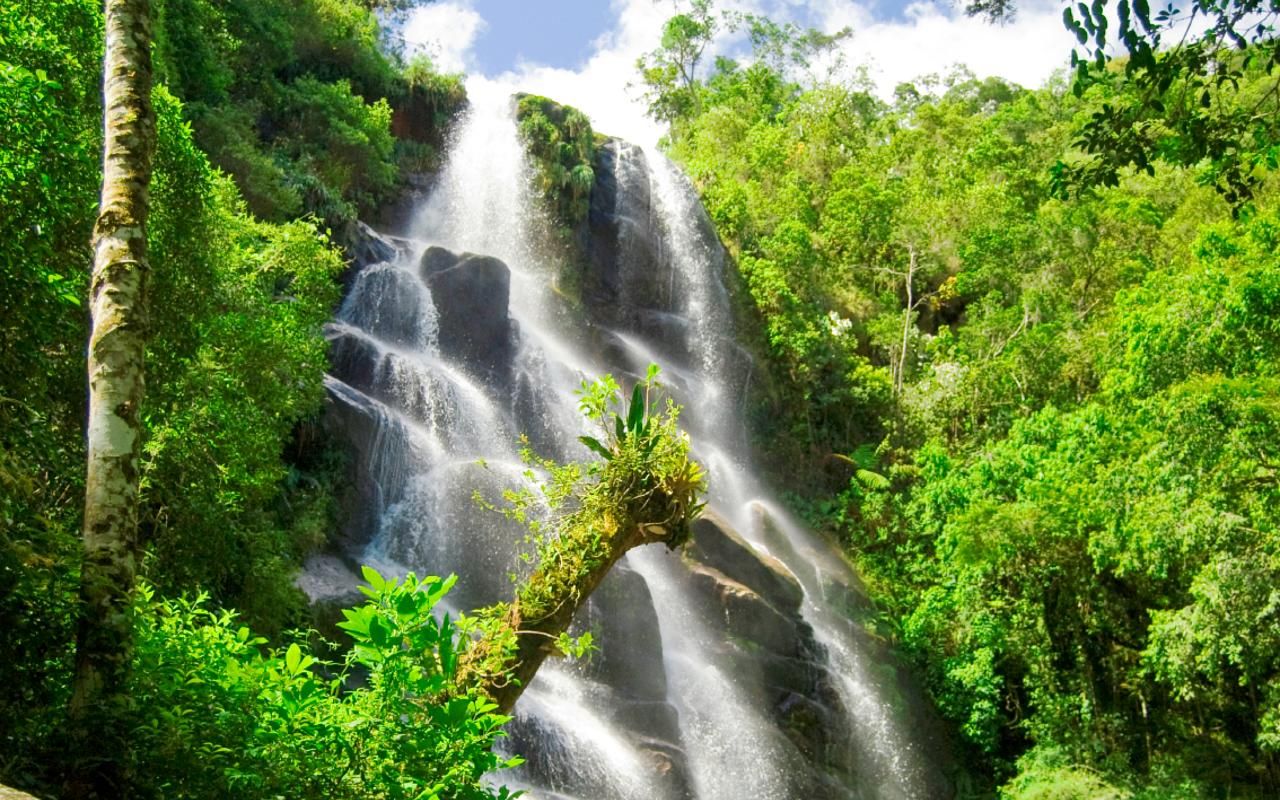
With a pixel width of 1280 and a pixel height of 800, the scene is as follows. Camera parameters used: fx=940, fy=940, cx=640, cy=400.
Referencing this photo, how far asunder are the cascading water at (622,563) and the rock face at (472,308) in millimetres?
38

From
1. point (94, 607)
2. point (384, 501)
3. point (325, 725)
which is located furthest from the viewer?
point (384, 501)

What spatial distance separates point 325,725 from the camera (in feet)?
10.7

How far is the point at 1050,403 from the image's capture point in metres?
16.9

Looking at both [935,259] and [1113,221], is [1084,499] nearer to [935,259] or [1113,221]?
[1113,221]

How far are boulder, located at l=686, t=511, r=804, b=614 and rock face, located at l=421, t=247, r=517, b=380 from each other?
5.12m

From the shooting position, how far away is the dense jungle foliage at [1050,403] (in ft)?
34.5

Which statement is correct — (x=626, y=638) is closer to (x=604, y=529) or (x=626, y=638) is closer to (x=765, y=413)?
(x=604, y=529)

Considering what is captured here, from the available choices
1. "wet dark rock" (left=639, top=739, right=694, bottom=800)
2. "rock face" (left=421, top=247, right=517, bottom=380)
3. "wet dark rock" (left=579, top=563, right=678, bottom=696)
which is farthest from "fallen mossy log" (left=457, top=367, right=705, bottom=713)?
"rock face" (left=421, top=247, right=517, bottom=380)

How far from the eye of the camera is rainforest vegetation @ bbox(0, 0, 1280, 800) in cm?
362

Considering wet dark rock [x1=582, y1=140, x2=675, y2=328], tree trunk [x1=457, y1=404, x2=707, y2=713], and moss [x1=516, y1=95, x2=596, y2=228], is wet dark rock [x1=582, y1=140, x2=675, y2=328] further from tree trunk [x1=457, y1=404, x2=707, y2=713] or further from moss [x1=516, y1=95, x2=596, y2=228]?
tree trunk [x1=457, y1=404, x2=707, y2=713]

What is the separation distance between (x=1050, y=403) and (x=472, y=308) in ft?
35.5

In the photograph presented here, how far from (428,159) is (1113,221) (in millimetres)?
16692

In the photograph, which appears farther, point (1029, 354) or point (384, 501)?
point (1029, 354)

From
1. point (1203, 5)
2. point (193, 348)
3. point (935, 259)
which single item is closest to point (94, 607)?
point (193, 348)
